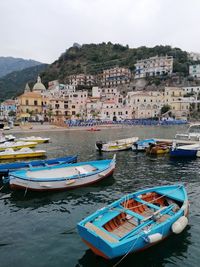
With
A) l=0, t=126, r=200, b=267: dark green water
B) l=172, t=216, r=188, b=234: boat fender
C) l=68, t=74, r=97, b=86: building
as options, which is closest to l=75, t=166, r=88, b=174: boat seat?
l=0, t=126, r=200, b=267: dark green water

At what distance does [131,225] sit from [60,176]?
9.34 metres

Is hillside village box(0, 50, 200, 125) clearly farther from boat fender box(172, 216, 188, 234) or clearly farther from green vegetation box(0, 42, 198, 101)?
boat fender box(172, 216, 188, 234)

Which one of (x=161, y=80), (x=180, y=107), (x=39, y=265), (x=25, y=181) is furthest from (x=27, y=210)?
(x=161, y=80)

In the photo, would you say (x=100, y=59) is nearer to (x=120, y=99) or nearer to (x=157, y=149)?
(x=120, y=99)

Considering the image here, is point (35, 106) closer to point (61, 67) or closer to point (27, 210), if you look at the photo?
point (61, 67)

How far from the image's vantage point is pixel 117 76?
485 feet

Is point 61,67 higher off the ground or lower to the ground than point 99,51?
lower

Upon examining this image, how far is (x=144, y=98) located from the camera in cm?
10962

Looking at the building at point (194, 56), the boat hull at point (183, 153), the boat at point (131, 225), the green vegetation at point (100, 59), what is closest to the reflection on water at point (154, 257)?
the boat at point (131, 225)

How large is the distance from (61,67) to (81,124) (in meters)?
103

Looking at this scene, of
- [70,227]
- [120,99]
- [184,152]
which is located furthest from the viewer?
[120,99]

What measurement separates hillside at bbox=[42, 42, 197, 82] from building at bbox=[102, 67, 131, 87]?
9777 millimetres

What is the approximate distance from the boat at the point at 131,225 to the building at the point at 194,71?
140123mm

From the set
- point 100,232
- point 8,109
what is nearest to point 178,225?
point 100,232
